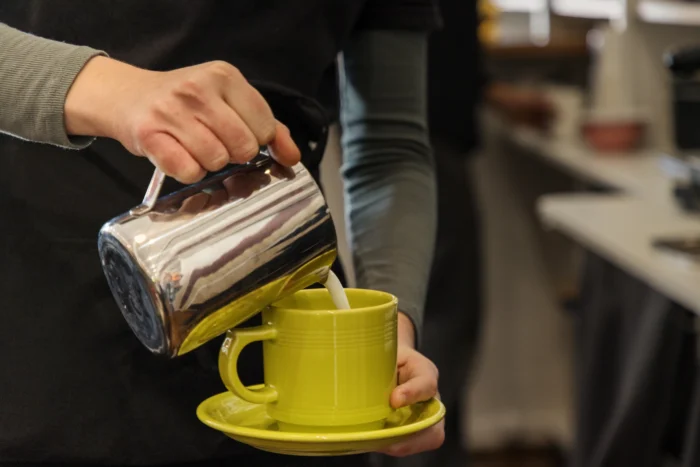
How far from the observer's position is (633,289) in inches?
73.7

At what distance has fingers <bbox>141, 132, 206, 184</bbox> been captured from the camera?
0.60 meters

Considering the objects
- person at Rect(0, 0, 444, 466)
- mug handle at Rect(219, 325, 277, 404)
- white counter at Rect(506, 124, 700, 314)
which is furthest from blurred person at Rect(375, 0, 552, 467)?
mug handle at Rect(219, 325, 277, 404)

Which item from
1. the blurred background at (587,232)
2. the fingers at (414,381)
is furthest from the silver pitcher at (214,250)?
the blurred background at (587,232)

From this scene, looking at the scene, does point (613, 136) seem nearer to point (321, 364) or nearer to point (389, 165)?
point (389, 165)

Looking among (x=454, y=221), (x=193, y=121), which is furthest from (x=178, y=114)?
(x=454, y=221)

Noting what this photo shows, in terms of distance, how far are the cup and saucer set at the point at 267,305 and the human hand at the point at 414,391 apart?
0.01 meters

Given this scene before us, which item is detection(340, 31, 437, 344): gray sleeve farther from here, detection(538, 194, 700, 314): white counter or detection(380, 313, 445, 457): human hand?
detection(538, 194, 700, 314): white counter

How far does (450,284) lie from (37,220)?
6.63 ft

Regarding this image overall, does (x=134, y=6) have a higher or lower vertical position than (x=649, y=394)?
higher

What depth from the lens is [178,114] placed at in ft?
1.97

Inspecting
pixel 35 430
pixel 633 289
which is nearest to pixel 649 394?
pixel 633 289

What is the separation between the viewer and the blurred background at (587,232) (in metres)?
1.74

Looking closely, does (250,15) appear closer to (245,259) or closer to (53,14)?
(53,14)

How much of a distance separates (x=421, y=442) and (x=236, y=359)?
0.16 metres
